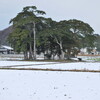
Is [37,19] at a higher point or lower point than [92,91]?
higher

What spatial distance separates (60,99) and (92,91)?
1.63 m

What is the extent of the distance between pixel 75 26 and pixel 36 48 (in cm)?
846

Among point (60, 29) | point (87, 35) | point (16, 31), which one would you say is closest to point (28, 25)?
point (16, 31)

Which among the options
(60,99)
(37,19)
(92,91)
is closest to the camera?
(60,99)

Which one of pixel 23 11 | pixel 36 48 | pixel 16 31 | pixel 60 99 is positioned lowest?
pixel 60 99

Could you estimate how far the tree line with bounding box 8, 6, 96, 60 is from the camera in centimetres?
4653

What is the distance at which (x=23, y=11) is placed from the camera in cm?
4884

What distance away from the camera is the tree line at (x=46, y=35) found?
46.5 metres

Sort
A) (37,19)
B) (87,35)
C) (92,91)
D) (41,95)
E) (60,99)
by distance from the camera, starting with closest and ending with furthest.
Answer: (60,99) < (41,95) < (92,91) < (37,19) < (87,35)

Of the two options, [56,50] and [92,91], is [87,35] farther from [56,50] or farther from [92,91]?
[92,91]

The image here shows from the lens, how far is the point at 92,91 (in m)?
8.84

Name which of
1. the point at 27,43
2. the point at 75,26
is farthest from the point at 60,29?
the point at 27,43

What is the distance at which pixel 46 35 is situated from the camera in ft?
149

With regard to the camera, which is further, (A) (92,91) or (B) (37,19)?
(B) (37,19)
